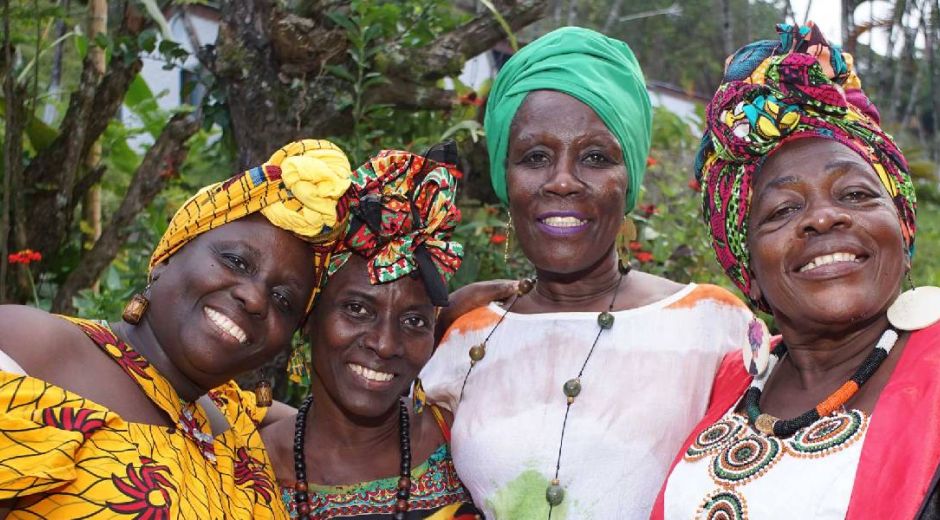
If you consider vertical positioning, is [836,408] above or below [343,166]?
below

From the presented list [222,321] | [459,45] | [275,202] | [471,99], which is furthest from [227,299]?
[471,99]

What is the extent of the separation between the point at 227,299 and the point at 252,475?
52 cm

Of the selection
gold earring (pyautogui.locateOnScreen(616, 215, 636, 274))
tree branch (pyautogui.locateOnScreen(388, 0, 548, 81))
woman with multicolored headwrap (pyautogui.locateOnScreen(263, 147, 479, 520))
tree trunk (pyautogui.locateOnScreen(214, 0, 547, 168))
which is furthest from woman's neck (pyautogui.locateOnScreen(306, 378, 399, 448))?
tree branch (pyautogui.locateOnScreen(388, 0, 548, 81))

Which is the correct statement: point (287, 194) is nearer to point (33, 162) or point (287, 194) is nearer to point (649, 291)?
point (649, 291)

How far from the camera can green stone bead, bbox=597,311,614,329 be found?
2.91m

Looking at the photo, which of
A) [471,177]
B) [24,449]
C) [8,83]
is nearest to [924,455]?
[24,449]

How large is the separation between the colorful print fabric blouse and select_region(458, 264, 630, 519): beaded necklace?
0.27m

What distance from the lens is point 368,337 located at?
2.92 m

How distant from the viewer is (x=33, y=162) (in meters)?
5.46

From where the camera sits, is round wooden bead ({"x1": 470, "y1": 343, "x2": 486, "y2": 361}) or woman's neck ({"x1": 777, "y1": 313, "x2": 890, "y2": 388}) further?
round wooden bead ({"x1": 470, "y1": 343, "x2": 486, "y2": 361})

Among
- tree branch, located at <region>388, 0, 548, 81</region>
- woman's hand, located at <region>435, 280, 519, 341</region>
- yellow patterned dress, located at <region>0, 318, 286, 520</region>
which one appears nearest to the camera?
yellow patterned dress, located at <region>0, 318, 286, 520</region>

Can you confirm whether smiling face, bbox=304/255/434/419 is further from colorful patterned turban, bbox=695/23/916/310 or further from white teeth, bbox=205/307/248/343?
colorful patterned turban, bbox=695/23/916/310

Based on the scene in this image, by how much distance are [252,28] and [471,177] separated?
5.19 ft

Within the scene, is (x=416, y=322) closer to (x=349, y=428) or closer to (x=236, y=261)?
(x=349, y=428)
